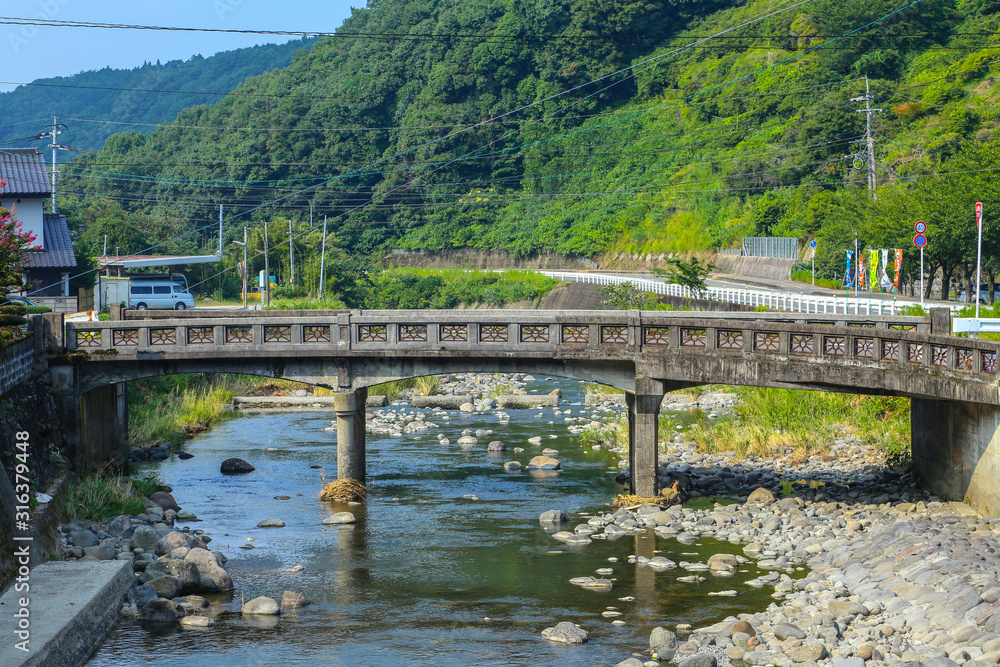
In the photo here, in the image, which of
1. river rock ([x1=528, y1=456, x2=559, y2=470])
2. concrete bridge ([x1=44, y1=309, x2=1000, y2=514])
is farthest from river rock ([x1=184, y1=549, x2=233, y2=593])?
river rock ([x1=528, y1=456, x2=559, y2=470])

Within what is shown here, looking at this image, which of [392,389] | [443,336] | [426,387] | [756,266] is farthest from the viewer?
[756,266]

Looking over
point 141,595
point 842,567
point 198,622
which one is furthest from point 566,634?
point 141,595

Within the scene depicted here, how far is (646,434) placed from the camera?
88.5 ft

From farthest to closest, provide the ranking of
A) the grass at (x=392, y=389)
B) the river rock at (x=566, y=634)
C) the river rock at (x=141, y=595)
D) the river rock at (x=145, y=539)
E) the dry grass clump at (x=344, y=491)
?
the grass at (x=392, y=389)
the dry grass clump at (x=344, y=491)
the river rock at (x=145, y=539)
the river rock at (x=141, y=595)
the river rock at (x=566, y=634)

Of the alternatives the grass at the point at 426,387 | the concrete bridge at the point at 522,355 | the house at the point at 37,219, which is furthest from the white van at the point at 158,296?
the concrete bridge at the point at 522,355

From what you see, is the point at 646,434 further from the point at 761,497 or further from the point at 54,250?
the point at 54,250

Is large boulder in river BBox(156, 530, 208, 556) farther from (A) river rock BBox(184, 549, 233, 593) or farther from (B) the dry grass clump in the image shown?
(B) the dry grass clump

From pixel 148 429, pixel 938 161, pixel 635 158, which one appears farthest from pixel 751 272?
pixel 148 429

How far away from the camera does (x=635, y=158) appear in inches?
4070

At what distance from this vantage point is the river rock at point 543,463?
105 ft

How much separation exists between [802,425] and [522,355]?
11.0 meters

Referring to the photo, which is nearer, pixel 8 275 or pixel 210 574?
pixel 210 574

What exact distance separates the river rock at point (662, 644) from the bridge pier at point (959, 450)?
330 inches

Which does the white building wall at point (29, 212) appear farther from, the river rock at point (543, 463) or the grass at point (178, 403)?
the river rock at point (543, 463)
